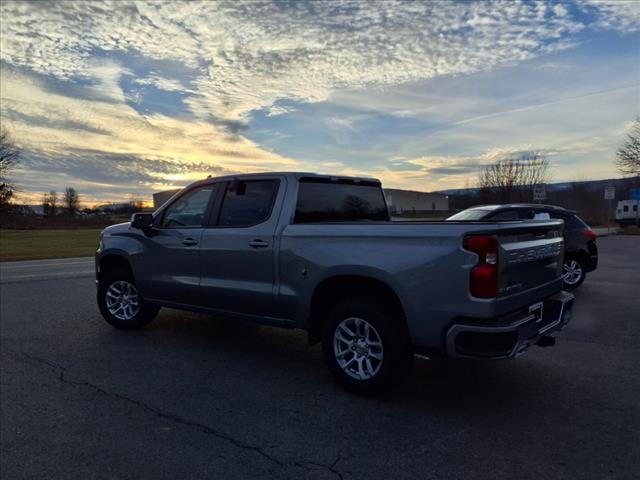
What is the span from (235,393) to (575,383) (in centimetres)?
307

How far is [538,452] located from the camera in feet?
10.7

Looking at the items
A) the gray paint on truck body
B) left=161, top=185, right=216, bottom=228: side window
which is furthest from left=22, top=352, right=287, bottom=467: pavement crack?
left=161, top=185, right=216, bottom=228: side window

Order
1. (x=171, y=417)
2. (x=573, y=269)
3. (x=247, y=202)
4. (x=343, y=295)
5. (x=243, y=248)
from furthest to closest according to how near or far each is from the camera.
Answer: (x=573, y=269) → (x=247, y=202) → (x=243, y=248) → (x=343, y=295) → (x=171, y=417)

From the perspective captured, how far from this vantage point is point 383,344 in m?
4.05

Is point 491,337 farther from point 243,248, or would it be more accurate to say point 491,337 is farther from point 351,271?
point 243,248

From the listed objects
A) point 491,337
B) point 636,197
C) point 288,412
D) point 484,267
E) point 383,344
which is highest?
point 636,197

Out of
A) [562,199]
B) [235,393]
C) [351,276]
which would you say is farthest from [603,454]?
[562,199]

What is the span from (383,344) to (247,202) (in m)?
2.17

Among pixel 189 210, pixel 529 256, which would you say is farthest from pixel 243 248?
pixel 529 256

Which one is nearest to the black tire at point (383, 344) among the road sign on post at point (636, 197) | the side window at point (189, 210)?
the side window at point (189, 210)

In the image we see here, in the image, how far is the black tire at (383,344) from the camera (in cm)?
401

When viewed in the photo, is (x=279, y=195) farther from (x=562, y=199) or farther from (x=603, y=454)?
(x=562, y=199)

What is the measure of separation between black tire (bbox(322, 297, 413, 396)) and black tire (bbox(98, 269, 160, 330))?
321 cm

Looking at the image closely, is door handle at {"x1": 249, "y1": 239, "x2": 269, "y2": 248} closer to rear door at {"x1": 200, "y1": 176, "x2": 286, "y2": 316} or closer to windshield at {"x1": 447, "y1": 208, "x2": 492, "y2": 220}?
rear door at {"x1": 200, "y1": 176, "x2": 286, "y2": 316}
